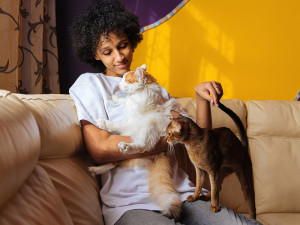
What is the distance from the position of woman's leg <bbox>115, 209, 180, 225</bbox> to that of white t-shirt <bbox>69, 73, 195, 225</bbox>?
21 millimetres

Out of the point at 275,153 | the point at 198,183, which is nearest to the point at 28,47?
the point at 198,183

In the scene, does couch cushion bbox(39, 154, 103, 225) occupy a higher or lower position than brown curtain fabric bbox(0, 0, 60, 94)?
lower

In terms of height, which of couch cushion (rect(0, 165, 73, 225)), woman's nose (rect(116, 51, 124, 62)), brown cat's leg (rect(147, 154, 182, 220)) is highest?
woman's nose (rect(116, 51, 124, 62))

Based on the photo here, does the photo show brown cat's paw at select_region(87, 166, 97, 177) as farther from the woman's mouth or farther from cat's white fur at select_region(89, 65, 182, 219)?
the woman's mouth

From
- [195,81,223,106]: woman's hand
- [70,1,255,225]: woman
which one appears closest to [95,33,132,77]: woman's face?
[70,1,255,225]: woman

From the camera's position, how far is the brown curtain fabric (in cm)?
155

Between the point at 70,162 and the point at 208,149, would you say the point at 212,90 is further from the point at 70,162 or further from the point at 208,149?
the point at 70,162

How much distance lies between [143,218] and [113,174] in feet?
0.89

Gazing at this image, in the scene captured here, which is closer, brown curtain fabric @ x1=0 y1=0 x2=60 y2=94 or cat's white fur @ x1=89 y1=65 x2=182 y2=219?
cat's white fur @ x1=89 y1=65 x2=182 y2=219

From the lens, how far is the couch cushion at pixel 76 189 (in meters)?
0.98

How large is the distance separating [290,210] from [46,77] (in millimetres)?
1792

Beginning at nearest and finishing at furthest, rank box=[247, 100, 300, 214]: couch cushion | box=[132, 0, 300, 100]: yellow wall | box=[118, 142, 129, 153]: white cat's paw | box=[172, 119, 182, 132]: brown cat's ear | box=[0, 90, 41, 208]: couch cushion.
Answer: box=[0, 90, 41, 208]: couch cushion < box=[172, 119, 182, 132]: brown cat's ear < box=[118, 142, 129, 153]: white cat's paw < box=[247, 100, 300, 214]: couch cushion < box=[132, 0, 300, 100]: yellow wall

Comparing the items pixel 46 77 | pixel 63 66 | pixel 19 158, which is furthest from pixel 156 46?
pixel 19 158

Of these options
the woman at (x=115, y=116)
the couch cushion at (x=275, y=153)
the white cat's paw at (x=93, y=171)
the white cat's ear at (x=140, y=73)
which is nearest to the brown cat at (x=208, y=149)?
the woman at (x=115, y=116)
